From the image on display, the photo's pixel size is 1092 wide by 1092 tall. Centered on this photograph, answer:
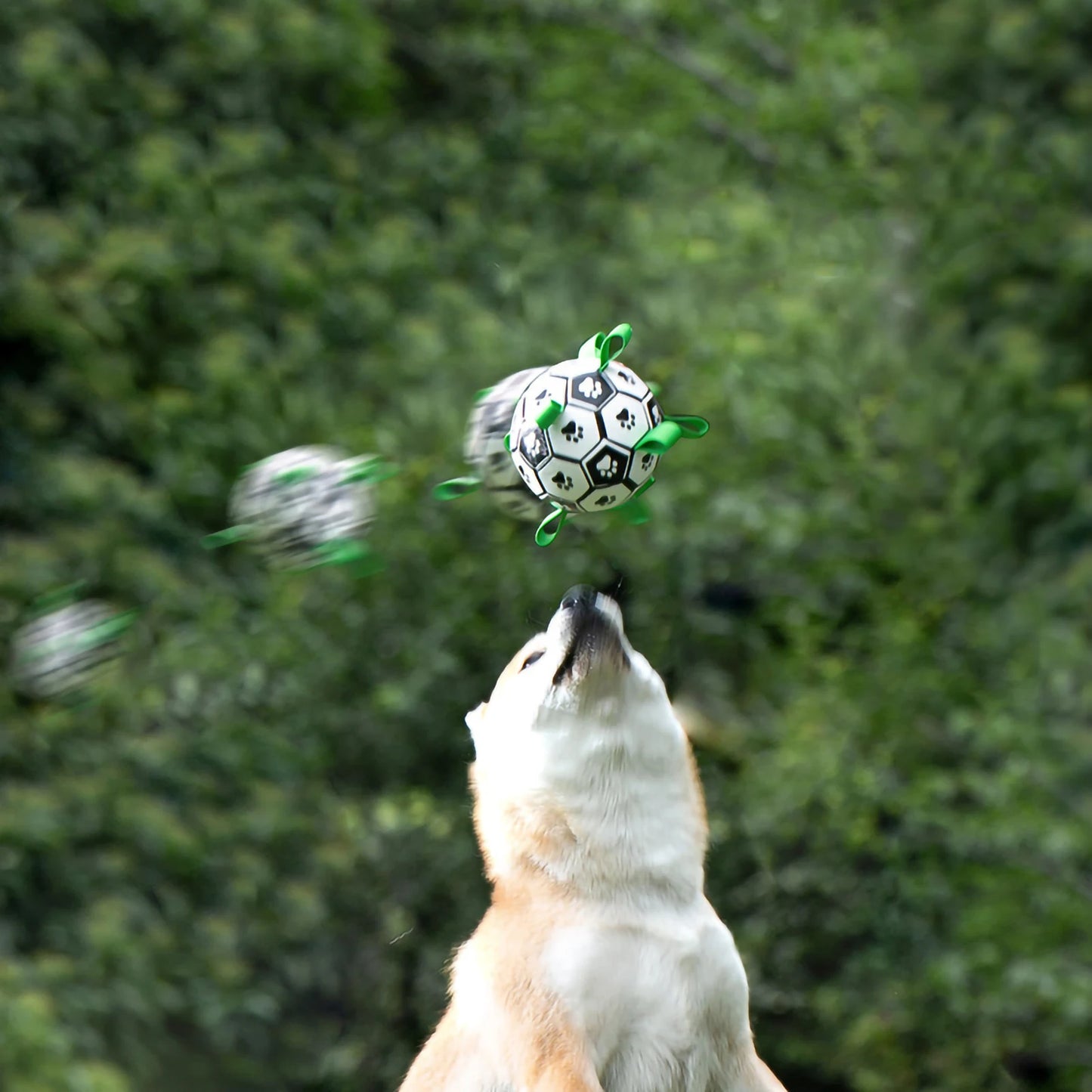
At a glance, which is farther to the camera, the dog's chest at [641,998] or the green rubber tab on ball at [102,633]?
the green rubber tab on ball at [102,633]

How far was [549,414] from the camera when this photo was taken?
2.92m

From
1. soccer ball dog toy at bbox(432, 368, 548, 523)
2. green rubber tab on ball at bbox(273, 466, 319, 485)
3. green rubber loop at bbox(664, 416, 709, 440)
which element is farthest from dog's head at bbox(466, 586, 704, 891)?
green rubber tab on ball at bbox(273, 466, 319, 485)

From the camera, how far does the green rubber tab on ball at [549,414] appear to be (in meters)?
2.91

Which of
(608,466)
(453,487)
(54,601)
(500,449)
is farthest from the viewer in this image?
(54,601)

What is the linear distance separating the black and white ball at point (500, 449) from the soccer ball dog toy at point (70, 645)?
1.44m

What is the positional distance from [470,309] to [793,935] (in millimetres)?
2761

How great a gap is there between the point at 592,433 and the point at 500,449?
468 millimetres

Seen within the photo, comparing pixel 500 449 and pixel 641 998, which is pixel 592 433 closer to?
pixel 500 449

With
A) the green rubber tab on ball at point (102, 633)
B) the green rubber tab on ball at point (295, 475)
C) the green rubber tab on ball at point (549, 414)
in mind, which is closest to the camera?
the green rubber tab on ball at point (549, 414)

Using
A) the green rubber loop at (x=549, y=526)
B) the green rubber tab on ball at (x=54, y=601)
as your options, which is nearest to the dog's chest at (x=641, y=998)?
the green rubber loop at (x=549, y=526)

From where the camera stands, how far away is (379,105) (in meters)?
7.56

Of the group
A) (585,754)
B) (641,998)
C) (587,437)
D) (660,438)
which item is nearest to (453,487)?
(587,437)

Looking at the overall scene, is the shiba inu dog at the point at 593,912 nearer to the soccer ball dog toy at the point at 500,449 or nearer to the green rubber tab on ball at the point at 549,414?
the green rubber tab on ball at the point at 549,414

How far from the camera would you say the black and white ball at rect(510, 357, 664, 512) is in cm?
292
